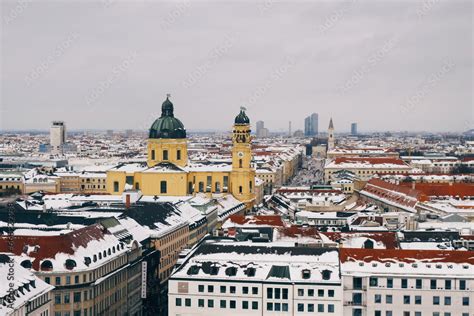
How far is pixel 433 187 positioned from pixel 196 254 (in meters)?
88.5

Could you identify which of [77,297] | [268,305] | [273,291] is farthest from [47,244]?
[273,291]

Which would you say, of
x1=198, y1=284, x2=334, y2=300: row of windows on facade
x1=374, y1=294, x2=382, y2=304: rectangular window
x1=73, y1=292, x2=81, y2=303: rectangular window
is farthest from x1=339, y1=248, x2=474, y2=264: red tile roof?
x1=73, y1=292, x2=81, y2=303: rectangular window

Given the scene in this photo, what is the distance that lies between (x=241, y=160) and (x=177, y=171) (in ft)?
43.2

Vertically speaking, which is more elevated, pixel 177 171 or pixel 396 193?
pixel 177 171

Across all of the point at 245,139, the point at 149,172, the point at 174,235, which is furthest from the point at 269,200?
the point at 174,235

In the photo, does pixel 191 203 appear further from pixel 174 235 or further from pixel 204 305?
pixel 204 305

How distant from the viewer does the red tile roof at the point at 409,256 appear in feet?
222

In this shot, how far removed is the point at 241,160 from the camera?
487ft

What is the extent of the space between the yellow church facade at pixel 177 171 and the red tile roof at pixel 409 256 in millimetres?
75734

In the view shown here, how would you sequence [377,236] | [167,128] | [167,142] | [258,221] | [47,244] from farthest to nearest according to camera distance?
[167,128] < [167,142] < [258,221] < [377,236] < [47,244]

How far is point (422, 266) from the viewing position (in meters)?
66.9

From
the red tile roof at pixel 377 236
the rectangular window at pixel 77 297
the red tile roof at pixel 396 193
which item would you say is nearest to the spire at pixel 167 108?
the red tile roof at pixel 396 193

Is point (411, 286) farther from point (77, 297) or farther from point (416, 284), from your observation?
point (77, 297)

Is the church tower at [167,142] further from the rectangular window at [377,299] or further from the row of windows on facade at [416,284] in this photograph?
the rectangular window at [377,299]
